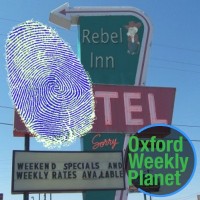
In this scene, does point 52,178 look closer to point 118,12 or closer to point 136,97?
point 136,97

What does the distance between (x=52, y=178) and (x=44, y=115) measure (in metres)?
2.01

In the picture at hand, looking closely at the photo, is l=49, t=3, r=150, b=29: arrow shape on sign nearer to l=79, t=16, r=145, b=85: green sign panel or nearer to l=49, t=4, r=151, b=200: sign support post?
l=49, t=4, r=151, b=200: sign support post

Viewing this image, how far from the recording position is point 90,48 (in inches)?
738

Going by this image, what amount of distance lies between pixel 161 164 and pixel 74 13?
7291 millimetres

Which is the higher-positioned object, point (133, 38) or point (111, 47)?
point (133, 38)

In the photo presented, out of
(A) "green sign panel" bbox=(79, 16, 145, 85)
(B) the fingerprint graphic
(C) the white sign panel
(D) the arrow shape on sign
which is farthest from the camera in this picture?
(D) the arrow shape on sign

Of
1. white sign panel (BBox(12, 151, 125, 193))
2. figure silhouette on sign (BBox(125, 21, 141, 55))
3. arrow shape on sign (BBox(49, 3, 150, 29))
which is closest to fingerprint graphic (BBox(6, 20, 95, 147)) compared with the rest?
white sign panel (BBox(12, 151, 125, 193))

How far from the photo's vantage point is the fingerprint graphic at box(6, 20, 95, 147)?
1511cm

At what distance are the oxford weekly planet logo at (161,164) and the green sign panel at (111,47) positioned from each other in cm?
353

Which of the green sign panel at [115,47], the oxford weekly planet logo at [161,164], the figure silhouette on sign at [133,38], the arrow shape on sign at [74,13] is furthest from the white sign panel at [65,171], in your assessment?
the arrow shape on sign at [74,13]

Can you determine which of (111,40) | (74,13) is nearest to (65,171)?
(111,40)

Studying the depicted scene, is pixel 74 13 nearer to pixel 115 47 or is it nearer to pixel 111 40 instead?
pixel 111 40

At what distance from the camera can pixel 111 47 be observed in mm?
18969

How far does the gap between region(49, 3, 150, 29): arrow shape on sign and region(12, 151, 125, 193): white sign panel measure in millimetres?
6039
